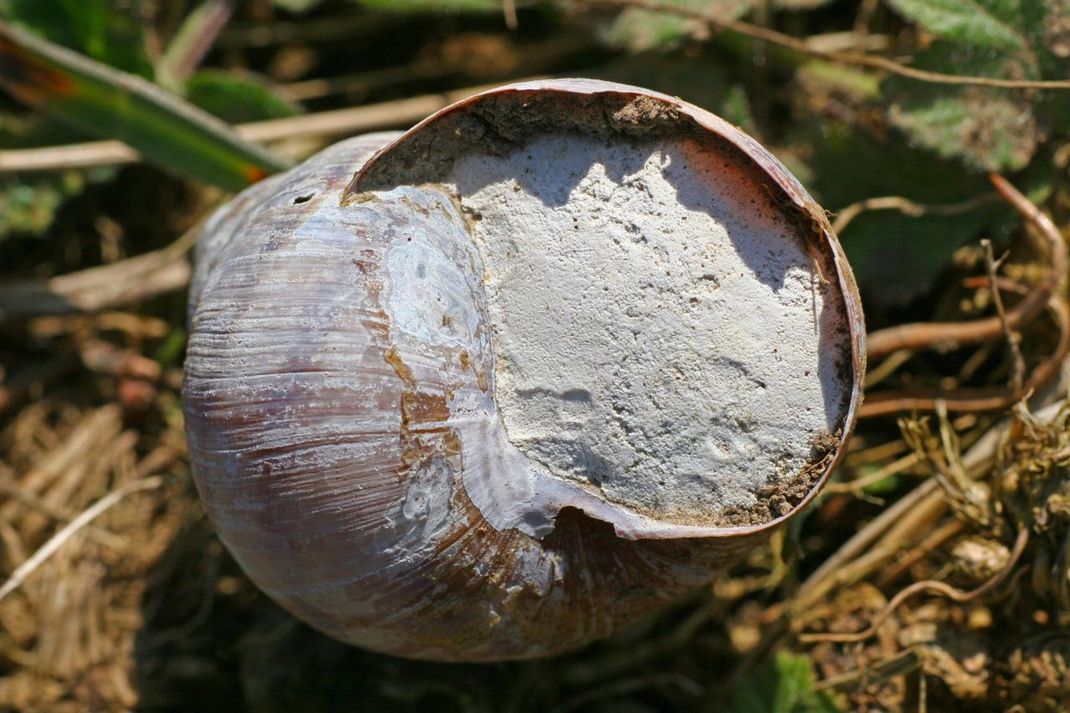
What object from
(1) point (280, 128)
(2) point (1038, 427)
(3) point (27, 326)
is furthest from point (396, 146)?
(3) point (27, 326)

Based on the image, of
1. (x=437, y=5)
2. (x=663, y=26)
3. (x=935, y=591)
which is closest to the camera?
(x=935, y=591)

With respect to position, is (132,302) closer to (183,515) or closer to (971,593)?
(183,515)

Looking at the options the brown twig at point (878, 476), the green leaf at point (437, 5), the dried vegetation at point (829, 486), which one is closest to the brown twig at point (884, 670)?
the dried vegetation at point (829, 486)

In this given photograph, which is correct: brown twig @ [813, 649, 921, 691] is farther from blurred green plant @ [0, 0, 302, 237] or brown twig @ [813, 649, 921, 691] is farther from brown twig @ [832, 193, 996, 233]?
blurred green plant @ [0, 0, 302, 237]

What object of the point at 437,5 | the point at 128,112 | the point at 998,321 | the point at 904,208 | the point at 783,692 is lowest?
the point at 783,692

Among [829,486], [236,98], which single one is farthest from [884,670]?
[236,98]

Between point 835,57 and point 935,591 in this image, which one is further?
point 835,57

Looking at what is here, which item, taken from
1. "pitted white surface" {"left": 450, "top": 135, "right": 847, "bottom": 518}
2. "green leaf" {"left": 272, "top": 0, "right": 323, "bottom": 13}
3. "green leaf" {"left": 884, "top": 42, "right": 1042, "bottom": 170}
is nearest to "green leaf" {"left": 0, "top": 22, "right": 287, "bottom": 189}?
"green leaf" {"left": 272, "top": 0, "right": 323, "bottom": 13}

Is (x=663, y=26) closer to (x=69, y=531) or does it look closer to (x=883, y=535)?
(x=883, y=535)
